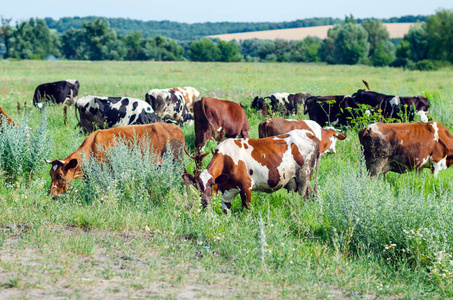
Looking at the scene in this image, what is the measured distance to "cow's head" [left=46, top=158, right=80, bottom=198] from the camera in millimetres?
7680

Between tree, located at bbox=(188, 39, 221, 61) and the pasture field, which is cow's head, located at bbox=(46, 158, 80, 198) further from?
tree, located at bbox=(188, 39, 221, 61)

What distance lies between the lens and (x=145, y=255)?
553cm

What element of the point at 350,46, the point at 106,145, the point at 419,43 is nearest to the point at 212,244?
the point at 106,145

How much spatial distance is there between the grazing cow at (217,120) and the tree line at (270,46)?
189 feet

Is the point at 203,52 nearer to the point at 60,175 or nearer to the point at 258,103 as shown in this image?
the point at 258,103

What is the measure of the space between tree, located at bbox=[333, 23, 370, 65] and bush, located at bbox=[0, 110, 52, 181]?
294 ft

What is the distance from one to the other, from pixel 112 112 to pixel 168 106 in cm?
332

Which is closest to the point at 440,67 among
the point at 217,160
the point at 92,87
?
the point at 92,87

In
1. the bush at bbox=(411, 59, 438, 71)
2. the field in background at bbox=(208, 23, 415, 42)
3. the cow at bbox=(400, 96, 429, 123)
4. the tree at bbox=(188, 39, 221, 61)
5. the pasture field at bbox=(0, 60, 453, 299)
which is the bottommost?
the pasture field at bbox=(0, 60, 453, 299)

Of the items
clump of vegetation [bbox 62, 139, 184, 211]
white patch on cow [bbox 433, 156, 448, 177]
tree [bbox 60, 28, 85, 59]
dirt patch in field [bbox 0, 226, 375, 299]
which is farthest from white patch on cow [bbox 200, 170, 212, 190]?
tree [bbox 60, 28, 85, 59]

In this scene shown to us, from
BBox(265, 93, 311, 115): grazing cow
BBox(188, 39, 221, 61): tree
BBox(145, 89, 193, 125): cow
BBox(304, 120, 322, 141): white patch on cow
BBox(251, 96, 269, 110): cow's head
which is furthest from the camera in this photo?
BBox(188, 39, 221, 61): tree

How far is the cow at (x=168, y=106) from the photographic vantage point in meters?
15.8

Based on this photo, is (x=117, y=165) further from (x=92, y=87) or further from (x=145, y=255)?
(x=92, y=87)

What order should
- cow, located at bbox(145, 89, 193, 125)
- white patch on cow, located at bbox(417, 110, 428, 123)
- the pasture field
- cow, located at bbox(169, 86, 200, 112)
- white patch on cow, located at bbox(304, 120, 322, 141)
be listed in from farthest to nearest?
1. cow, located at bbox(169, 86, 200, 112)
2. cow, located at bbox(145, 89, 193, 125)
3. white patch on cow, located at bbox(417, 110, 428, 123)
4. white patch on cow, located at bbox(304, 120, 322, 141)
5. the pasture field
